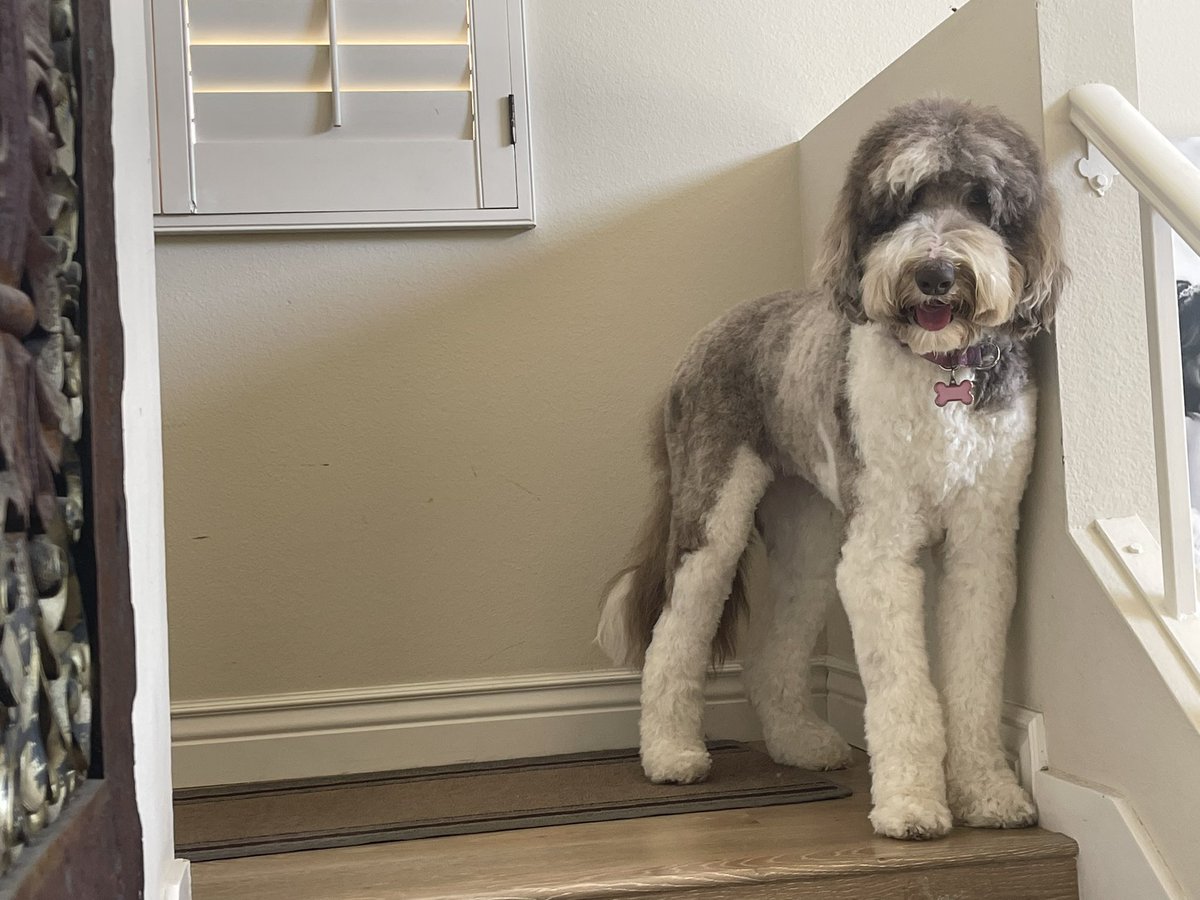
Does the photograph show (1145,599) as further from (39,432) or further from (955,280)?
(39,432)

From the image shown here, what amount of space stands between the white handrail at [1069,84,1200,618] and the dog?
12 centimetres

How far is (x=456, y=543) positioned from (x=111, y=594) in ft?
4.79

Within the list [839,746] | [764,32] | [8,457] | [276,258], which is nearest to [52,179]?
[8,457]

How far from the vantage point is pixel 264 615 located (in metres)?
2.37

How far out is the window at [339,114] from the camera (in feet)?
7.64

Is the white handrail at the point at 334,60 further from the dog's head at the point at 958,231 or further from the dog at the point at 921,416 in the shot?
the dog's head at the point at 958,231

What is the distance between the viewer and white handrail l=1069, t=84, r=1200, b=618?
4.77 ft

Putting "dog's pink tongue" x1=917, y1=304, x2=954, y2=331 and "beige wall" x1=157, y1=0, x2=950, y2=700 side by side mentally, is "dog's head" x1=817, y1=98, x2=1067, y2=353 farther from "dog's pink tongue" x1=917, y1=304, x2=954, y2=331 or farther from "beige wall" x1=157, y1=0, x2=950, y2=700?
"beige wall" x1=157, y1=0, x2=950, y2=700

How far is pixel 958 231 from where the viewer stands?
152 cm

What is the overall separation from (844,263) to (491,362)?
997mm

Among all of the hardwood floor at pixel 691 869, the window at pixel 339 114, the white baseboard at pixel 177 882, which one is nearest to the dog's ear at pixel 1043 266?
the hardwood floor at pixel 691 869

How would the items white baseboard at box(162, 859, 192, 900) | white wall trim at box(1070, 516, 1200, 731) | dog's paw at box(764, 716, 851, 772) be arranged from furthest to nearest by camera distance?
dog's paw at box(764, 716, 851, 772), white wall trim at box(1070, 516, 1200, 731), white baseboard at box(162, 859, 192, 900)

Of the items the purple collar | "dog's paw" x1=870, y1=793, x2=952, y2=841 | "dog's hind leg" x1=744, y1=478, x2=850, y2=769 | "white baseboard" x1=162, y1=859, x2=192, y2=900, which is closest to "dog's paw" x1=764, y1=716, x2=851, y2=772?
"dog's hind leg" x1=744, y1=478, x2=850, y2=769

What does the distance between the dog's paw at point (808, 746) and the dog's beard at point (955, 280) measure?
0.91m
